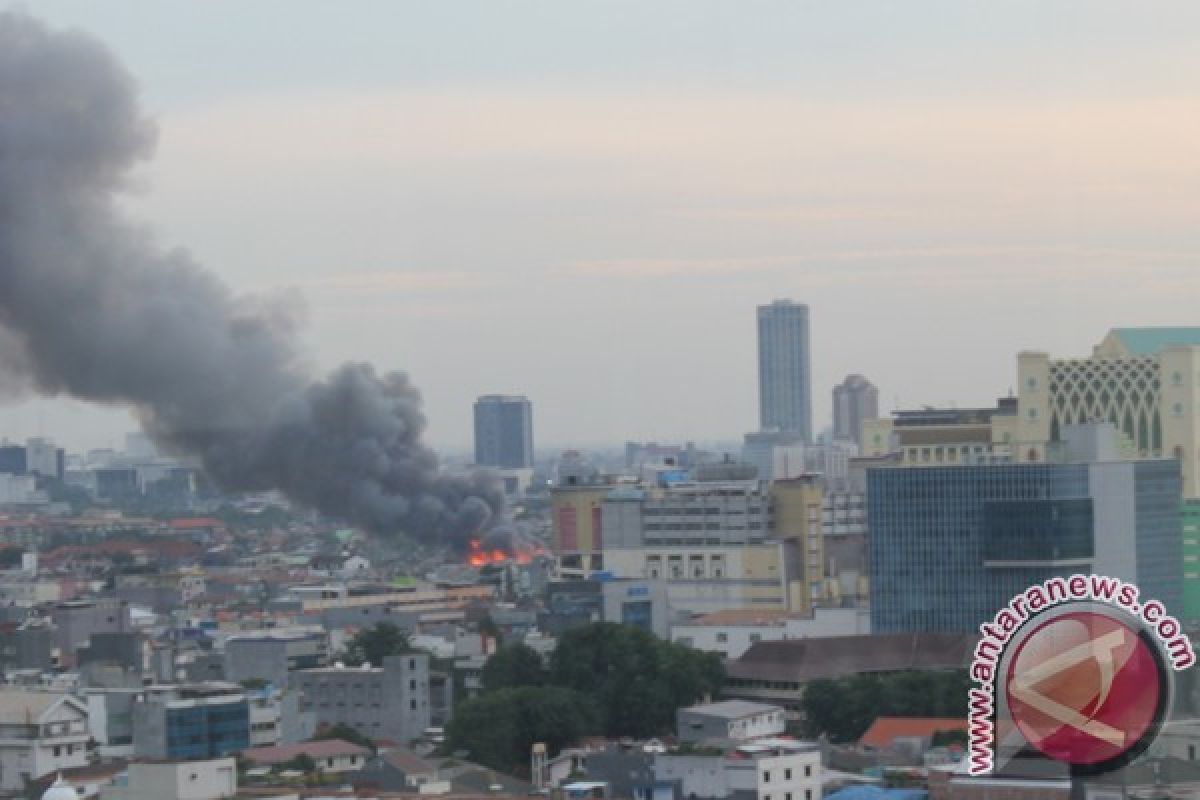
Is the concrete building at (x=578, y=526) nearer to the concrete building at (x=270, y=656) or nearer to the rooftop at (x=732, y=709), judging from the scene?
the concrete building at (x=270, y=656)

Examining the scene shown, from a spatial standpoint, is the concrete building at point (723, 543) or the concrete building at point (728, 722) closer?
the concrete building at point (728, 722)

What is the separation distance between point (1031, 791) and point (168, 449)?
103ft

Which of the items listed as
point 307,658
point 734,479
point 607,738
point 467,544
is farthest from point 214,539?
point 607,738

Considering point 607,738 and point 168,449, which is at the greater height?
point 168,449

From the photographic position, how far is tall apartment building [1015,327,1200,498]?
69062mm

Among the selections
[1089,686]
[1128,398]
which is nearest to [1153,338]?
[1128,398]

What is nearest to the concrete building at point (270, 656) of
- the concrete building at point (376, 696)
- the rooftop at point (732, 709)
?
the concrete building at point (376, 696)

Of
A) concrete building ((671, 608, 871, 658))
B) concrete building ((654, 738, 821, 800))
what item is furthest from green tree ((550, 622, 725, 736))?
concrete building ((654, 738, 821, 800))

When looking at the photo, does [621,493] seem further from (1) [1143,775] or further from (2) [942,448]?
(1) [1143,775]

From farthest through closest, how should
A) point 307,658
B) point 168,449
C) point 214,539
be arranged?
1. point 214,539
2. point 168,449
3. point 307,658

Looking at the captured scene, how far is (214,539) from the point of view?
3994 inches

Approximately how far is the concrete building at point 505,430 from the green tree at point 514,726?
306 feet

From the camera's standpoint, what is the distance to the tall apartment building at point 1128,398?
69062mm

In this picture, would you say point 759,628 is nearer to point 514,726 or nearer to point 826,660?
point 826,660
